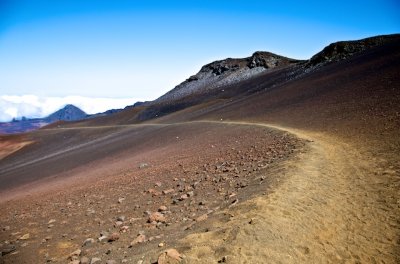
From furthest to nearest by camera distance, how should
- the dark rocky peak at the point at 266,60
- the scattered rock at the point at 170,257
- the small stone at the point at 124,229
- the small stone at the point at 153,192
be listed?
the dark rocky peak at the point at 266,60, the small stone at the point at 153,192, the small stone at the point at 124,229, the scattered rock at the point at 170,257

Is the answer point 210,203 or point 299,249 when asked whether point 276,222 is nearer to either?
point 299,249

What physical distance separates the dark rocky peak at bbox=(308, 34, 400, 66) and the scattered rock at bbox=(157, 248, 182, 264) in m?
53.5

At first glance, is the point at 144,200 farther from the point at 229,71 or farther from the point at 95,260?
the point at 229,71

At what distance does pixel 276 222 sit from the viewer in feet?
22.5

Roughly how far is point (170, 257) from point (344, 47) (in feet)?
194

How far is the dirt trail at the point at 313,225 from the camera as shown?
593 centimetres

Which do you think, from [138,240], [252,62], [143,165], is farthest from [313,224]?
[252,62]

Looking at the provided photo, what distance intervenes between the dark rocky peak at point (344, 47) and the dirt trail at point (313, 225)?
4854cm

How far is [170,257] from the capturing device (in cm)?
582

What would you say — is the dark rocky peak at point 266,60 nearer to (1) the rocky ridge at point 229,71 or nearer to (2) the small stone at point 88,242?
(1) the rocky ridge at point 229,71

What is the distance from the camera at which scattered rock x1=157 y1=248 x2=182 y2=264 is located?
18.8 feet

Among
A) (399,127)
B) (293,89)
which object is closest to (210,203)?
(399,127)

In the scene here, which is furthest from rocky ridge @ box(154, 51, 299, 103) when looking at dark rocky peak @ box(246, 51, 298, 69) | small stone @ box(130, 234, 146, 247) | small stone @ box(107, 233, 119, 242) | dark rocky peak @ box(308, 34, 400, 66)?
small stone @ box(130, 234, 146, 247)

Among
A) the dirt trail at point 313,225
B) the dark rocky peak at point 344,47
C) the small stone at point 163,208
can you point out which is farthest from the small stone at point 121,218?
the dark rocky peak at point 344,47
